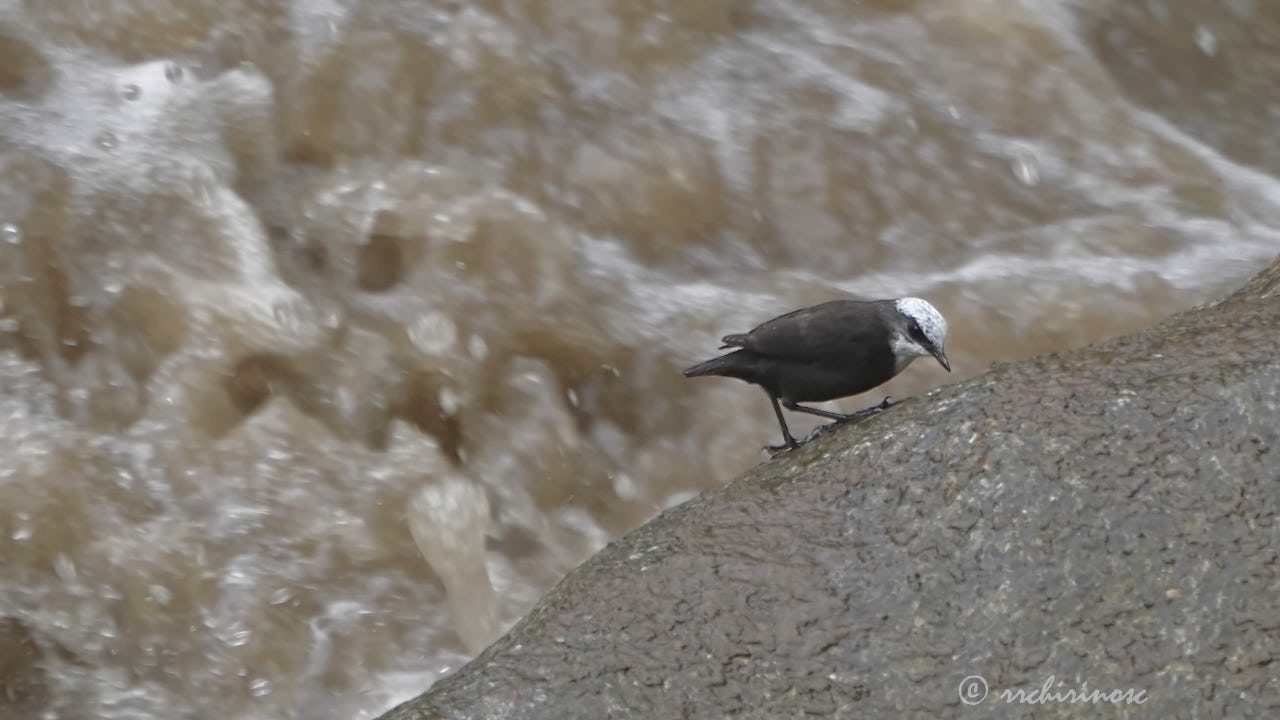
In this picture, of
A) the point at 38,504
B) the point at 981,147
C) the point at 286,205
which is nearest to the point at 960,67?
the point at 981,147

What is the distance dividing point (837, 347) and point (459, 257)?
3305 millimetres

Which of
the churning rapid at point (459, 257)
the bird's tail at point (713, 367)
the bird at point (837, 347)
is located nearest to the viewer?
the bird at point (837, 347)

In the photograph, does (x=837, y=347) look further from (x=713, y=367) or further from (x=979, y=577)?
(x=979, y=577)

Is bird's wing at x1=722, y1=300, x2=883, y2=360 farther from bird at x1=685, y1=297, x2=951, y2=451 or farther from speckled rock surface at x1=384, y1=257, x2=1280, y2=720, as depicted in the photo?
speckled rock surface at x1=384, y1=257, x2=1280, y2=720

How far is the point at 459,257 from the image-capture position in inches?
286

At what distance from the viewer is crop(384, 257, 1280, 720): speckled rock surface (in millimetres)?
3033

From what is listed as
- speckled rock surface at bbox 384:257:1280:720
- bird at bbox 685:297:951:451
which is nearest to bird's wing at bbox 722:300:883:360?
bird at bbox 685:297:951:451

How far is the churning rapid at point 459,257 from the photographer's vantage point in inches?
243

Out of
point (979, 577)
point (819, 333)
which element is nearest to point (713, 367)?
point (819, 333)

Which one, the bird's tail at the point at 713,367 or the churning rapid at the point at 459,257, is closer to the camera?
the bird's tail at the point at 713,367

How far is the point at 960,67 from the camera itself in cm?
833

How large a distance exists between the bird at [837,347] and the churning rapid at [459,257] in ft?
6.95

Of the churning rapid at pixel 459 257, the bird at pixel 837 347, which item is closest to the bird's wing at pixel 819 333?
the bird at pixel 837 347

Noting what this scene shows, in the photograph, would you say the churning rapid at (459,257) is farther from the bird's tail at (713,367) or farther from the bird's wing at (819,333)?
the bird's wing at (819,333)
